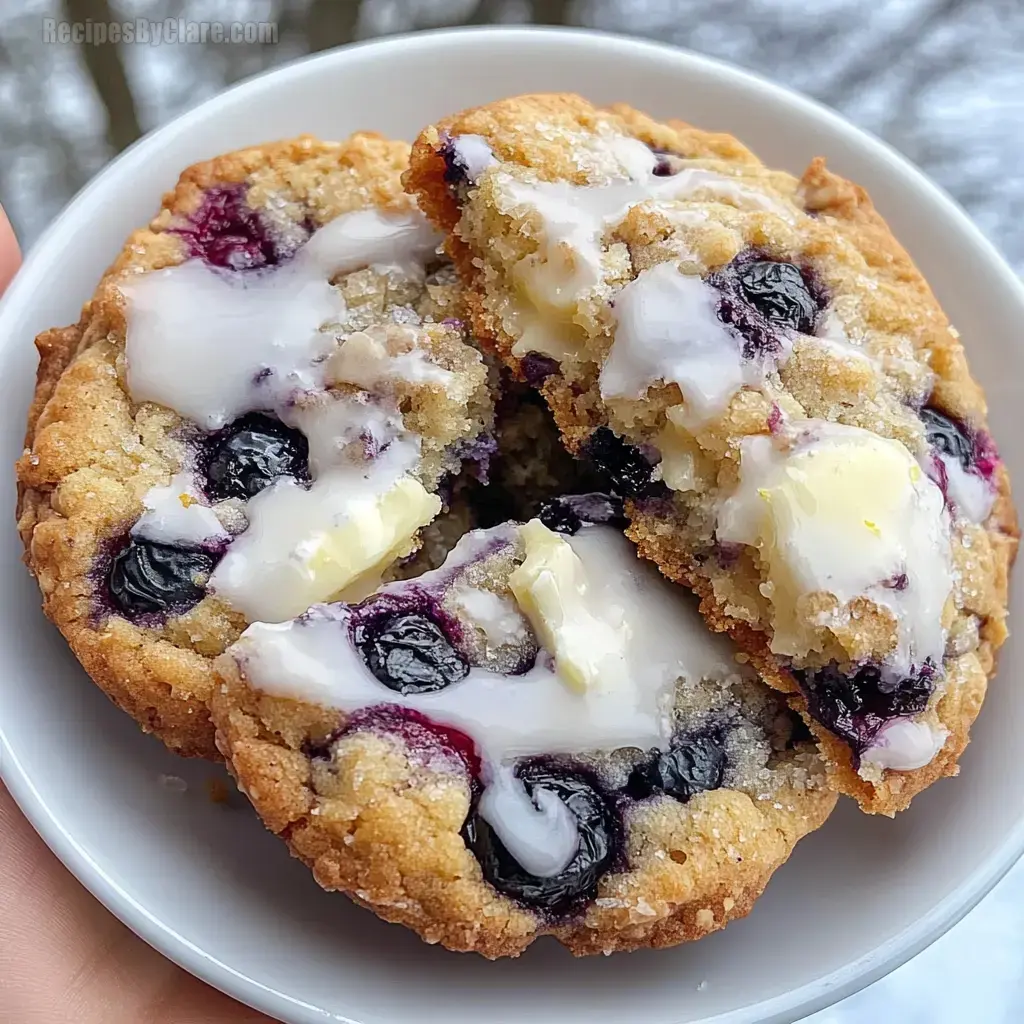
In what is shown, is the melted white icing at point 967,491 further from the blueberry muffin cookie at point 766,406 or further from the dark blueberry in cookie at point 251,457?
the dark blueberry in cookie at point 251,457

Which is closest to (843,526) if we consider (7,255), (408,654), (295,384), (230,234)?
(408,654)

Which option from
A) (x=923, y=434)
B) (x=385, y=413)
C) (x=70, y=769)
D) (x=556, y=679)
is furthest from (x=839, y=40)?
(x=70, y=769)

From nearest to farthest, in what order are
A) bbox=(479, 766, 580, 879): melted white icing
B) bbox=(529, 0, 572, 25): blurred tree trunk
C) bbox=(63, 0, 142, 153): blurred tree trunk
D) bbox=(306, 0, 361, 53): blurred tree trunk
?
bbox=(479, 766, 580, 879): melted white icing < bbox=(63, 0, 142, 153): blurred tree trunk < bbox=(306, 0, 361, 53): blurred tree trunk < bbox=(529, 0, 572, 25): blurred tree trunk

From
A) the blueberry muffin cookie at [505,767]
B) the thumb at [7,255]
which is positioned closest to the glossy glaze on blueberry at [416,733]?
the blueberry muffin cookie at [505,767]

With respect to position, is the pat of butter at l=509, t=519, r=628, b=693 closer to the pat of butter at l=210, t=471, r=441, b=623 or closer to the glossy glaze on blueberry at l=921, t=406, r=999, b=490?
the pat of butter at l=210, t=471, r=441, b=623

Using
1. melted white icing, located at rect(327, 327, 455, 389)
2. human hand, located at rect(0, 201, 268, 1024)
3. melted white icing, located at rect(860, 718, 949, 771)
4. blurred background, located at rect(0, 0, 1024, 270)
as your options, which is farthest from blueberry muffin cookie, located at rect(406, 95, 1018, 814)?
blurred background, located at rect(0, 0, 1024, 270)

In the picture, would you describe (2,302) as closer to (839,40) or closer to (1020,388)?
(1020,388)
